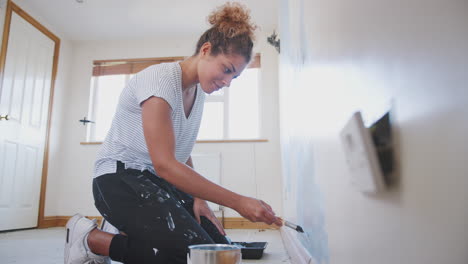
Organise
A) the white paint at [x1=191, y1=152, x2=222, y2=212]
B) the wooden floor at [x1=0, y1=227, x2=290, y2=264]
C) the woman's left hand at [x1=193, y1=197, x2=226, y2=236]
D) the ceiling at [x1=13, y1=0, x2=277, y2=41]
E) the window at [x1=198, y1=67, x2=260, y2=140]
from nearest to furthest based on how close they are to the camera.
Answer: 1. the woman's left hand at [x1=193, y1=197, x2=226, y2=236]
2. the wooden floor at [x1=0, y1=227, x2=290, y2=264]
3. the ceiling at [x1=13, y1=0, x2=277, y2=41]
4. the white paint at [x1=191, y1=152, x2=222, y2=212]
5. the window at [x1=198, y1=67, x2=260, y2=140]

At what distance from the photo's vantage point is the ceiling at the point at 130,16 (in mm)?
3359

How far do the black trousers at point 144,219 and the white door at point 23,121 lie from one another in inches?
94.8

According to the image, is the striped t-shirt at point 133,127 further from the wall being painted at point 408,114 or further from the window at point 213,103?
the window at point 213,103

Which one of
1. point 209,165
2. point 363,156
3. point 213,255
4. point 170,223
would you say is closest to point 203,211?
point 170,223

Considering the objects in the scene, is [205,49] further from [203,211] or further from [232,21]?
[203,211]

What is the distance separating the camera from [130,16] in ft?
11.8

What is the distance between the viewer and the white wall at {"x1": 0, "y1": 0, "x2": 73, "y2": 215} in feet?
12.1

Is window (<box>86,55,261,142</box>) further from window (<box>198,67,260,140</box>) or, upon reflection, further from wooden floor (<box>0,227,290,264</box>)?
wooden floor (<box>0,227,290,264</box>)

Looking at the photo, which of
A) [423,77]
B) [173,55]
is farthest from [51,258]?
[173,55]

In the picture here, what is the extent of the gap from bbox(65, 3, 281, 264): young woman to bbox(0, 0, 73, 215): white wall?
2.73 meters

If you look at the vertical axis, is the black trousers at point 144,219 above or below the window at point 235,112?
below

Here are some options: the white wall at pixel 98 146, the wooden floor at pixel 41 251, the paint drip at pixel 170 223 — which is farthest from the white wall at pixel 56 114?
the paint drip at pixel 170 223

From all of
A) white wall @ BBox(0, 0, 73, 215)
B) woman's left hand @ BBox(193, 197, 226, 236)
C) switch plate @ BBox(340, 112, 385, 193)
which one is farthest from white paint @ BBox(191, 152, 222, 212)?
switch plate @ BBox(340, 112, 385, 193)

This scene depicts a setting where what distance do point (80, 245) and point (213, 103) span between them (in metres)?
2.76
